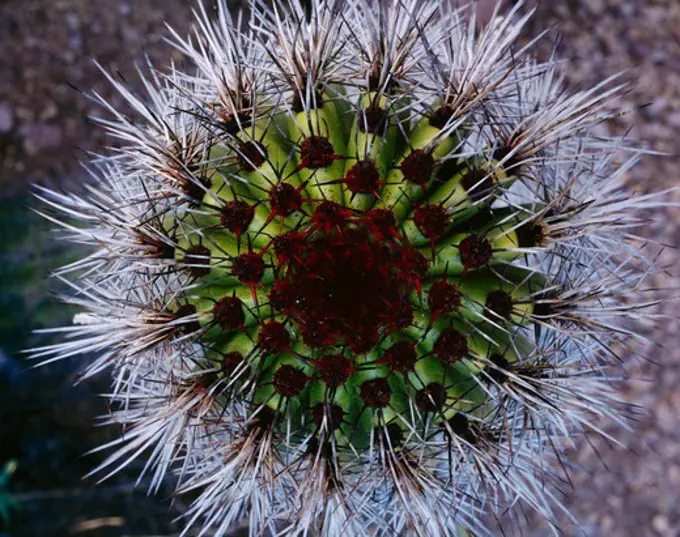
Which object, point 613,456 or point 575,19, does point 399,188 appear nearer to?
point 575,19

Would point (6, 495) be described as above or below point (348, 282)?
below

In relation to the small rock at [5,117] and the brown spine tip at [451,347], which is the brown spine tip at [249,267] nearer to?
the brown spine tip at [451,347]

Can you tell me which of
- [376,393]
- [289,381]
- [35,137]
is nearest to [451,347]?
[376,393]

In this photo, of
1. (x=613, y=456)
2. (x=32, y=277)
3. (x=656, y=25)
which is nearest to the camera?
(x=32, y=277)

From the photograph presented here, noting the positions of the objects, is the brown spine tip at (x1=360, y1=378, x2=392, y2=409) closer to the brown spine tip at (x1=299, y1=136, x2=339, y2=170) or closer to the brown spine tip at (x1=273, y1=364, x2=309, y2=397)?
the brown spine tip at (x1=273, y1=364, x2=309, y2=397)

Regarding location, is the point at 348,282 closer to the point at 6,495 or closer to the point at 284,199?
the point at 284,199

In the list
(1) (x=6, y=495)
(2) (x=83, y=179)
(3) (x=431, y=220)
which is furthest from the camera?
(2) (x=83, y=179)

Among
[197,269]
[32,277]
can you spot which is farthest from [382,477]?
[32,277]


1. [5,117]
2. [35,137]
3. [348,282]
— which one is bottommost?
[348,282]
